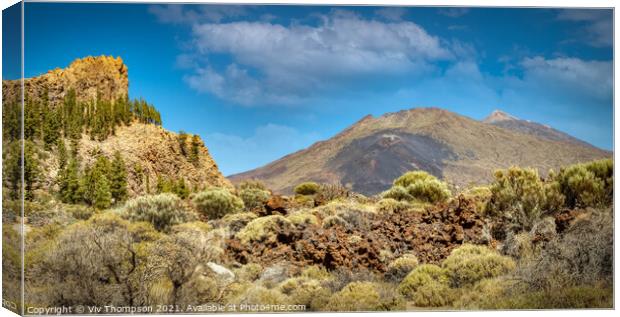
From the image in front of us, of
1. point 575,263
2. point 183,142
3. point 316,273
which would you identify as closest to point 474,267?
point 575,263

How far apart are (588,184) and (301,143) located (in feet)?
→ 22.7

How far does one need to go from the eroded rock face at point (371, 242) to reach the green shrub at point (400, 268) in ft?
0.51

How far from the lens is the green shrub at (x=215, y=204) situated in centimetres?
1703

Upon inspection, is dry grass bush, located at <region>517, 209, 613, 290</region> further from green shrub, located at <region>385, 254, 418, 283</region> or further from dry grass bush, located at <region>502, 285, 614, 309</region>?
green shrub, located at <region>385, 254, 418, 283</region>

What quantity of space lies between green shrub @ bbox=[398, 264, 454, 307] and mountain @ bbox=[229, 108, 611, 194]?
32138 millimetres

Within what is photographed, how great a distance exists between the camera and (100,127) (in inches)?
623

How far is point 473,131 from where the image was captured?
57406 mm

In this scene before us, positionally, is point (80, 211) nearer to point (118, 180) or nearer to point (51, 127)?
point (51, 127)

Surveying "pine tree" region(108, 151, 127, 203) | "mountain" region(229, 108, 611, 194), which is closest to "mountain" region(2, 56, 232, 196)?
"pine tree" region(108, 151, 127, 203)

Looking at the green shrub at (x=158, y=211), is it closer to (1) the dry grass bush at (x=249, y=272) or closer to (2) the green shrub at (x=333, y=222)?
(1) the dry grass bush at (x=249, y=272)

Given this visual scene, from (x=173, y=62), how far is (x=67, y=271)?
460 cm

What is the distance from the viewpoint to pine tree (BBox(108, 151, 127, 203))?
14.9 metres

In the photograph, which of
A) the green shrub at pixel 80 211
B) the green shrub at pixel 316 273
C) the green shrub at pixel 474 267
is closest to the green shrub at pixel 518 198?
the green shrub at pixel 474 267

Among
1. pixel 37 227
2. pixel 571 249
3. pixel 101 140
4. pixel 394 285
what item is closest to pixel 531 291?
pixel 571 249
